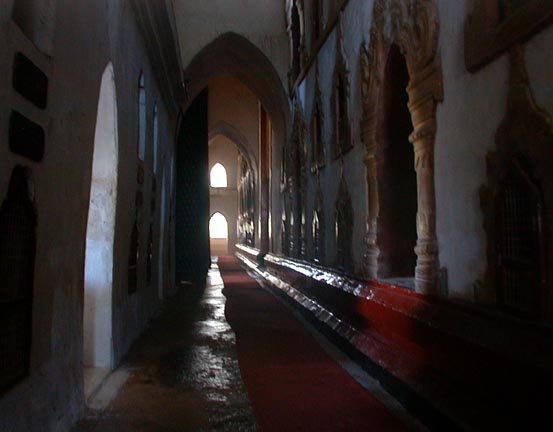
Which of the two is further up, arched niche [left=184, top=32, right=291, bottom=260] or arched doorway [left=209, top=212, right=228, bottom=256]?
arched niche [left=184, top=32, right=291, bottom=260]

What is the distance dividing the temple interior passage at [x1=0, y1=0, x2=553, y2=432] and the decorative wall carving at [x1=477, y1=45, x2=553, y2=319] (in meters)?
0.01

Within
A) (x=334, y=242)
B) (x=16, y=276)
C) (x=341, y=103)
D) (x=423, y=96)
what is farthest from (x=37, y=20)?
(x=334, y=242)

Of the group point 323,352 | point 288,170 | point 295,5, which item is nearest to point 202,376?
point 323,352

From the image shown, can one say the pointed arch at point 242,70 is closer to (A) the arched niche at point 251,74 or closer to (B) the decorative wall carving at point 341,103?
(A) the arched niche at point 251,74

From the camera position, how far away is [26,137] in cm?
197

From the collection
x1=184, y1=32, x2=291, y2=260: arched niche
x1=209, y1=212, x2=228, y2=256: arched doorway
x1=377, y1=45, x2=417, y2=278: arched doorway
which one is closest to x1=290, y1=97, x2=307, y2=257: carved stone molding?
x1=184, y1=32, x2=291, y2=260: arched niche

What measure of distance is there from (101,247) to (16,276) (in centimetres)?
194

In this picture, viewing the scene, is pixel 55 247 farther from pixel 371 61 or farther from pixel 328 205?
pixel 328 205

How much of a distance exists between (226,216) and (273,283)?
21.7 metres

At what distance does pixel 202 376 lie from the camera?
393 cm

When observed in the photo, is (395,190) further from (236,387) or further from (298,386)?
(236,387)

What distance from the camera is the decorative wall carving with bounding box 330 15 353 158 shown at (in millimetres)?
6883

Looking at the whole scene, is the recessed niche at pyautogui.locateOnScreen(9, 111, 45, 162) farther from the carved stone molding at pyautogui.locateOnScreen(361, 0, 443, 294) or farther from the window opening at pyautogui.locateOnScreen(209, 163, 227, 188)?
the window opening at pyautogui.locateOnScreen(209, 163, 227, 188)

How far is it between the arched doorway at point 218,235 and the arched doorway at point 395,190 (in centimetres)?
2780
